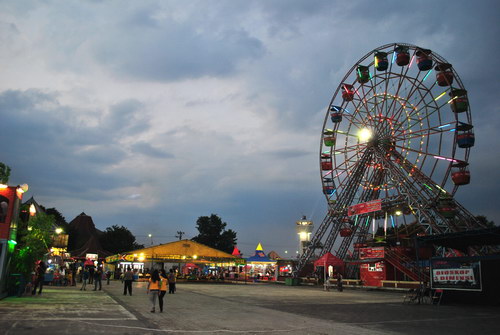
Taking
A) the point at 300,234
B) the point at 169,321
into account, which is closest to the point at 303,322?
the point at 169,321

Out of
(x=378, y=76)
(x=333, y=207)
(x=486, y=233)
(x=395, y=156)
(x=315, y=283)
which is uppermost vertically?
(x=378, y=76)

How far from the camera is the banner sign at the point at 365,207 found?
124ft

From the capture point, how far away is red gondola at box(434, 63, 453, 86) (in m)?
34.2

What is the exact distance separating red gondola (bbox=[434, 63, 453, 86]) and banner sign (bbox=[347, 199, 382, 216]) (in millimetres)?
12263

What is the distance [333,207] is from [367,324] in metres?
33.8

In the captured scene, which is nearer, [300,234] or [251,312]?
[251,312]

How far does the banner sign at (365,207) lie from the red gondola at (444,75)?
1226 centimetres

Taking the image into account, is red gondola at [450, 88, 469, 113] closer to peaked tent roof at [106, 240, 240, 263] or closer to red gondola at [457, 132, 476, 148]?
red gondola at [457, 132, 476, 148]

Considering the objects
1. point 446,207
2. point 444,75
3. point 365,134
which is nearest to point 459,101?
point 444,75

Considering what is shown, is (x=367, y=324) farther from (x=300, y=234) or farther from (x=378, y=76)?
(x=300, y=234)

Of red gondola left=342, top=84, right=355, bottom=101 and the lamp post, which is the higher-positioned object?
red gondola left=342, top=84, right=355, bottom=101

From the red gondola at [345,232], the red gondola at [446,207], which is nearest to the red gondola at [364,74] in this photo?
the red gondola at [446,207]

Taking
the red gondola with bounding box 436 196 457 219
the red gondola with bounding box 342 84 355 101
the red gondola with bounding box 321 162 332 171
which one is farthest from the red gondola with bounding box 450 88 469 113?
the red gondola with bounding box 321 162 332 171

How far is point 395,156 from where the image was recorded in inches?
1507
